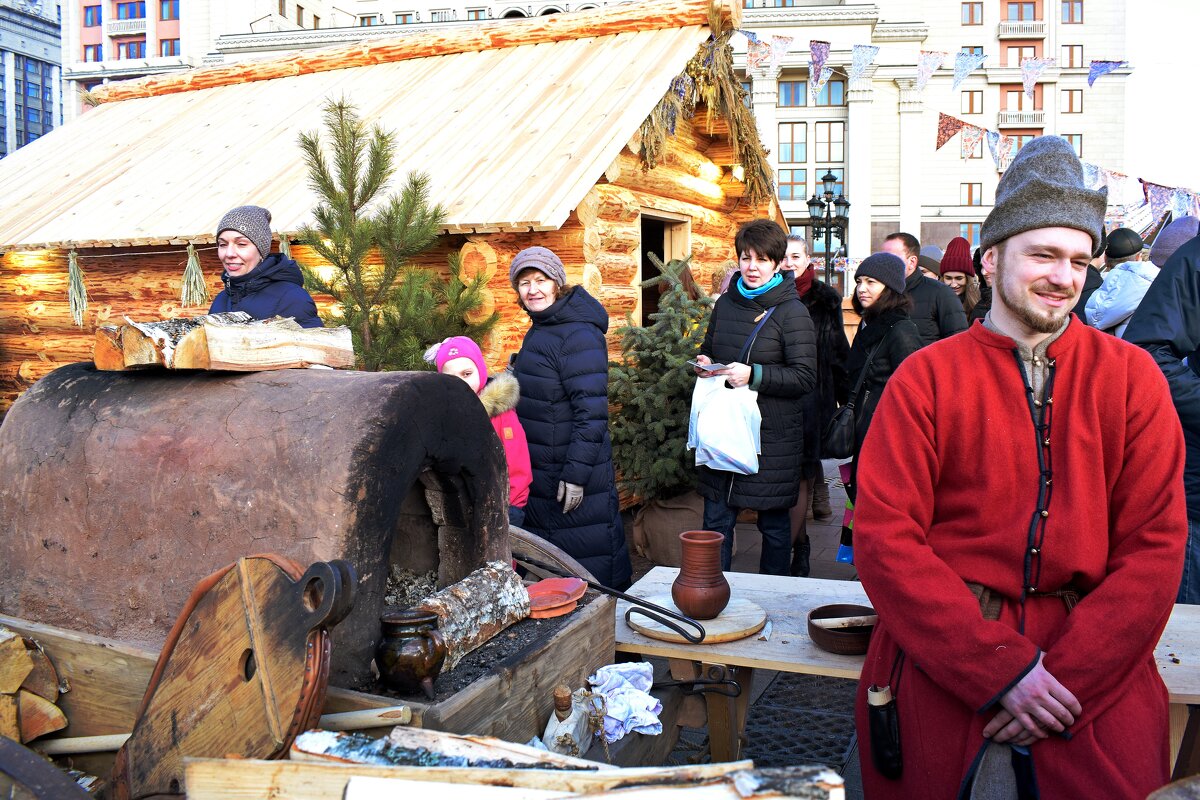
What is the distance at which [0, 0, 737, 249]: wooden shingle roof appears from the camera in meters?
6.88

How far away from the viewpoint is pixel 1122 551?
218 cm

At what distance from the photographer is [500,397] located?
14.5ft

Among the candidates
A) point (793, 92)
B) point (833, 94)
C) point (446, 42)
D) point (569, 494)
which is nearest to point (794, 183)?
point (833, 94)

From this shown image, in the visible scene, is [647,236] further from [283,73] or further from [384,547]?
[384,547]

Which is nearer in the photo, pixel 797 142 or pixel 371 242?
pixel 371 242

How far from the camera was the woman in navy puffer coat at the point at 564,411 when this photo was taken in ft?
14.9

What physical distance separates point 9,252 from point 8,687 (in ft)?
25.6

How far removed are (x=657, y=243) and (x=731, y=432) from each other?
22.4ft

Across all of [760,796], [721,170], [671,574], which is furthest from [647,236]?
[760,796]

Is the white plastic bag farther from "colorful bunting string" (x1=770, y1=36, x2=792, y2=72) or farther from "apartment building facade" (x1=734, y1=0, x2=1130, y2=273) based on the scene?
"apartment building facade" (x1=734, y1=0, x2=1130, y2=273)

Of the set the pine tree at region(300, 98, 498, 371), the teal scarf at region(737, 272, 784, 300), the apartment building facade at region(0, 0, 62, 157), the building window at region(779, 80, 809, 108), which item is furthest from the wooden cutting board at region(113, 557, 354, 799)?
the apartment building facade at region(0, 0, 62, 157)

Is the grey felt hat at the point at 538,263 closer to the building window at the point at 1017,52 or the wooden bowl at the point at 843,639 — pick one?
the wooden bowl at the point at 843,639

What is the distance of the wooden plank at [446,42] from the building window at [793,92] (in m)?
35.9

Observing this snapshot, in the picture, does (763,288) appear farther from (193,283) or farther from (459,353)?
(193,283)
